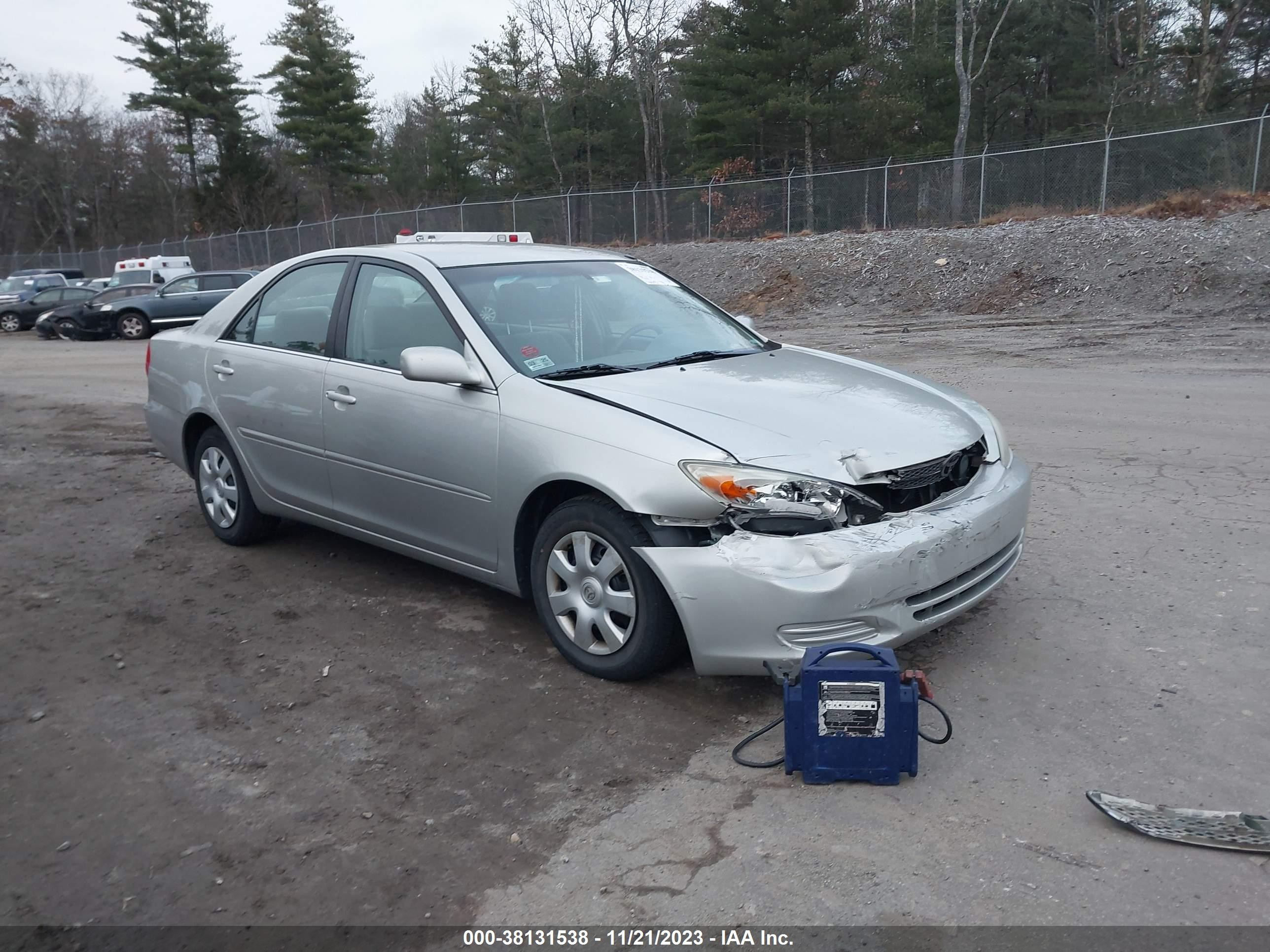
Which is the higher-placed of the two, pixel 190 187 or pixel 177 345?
pixel 190 187

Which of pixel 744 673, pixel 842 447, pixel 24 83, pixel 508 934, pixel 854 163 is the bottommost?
pixel 508 934

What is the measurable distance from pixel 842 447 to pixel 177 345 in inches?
170

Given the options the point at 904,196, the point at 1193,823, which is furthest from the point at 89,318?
the point at 1193,823

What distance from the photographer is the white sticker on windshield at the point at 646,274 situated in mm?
5496

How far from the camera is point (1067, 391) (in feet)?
34.3

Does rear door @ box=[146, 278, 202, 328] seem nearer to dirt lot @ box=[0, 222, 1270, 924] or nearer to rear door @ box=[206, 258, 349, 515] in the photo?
dirt lot @ box=[0, 222, 1270, 924]

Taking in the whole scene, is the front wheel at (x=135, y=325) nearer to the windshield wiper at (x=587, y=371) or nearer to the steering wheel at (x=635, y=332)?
the steering wheel at (x=635, y=332)

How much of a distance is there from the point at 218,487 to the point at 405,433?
1.98m

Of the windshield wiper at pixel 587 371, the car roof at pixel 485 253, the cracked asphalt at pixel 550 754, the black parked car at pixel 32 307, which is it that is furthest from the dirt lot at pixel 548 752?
the black parked car at pixel 32 307

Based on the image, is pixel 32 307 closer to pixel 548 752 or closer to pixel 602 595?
pixel 602 595

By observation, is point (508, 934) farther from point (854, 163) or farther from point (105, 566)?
point (854, 163)

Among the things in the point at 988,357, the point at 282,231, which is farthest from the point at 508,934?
the point at 282,231

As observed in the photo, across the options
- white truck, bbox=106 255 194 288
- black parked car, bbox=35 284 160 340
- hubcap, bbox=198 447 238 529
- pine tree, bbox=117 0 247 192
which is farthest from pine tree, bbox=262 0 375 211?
hubcap, bbox=198 447 238 529

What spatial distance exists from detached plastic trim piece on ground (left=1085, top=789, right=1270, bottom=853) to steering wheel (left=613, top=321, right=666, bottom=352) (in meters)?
2.68
